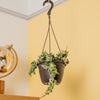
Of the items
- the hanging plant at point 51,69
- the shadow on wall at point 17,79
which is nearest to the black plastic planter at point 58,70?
the hanging plant at point 51,69

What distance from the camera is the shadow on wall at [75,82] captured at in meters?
1.78

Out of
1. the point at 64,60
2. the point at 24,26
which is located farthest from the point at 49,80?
the point at 24,26

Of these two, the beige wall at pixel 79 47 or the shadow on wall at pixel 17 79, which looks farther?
the shadow on wall at pixel 17 79

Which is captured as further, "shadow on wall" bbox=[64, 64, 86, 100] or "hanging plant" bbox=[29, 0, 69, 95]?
"shadow on wall" bbox=[64, 64, 86, 100]

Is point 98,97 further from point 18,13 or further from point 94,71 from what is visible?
point 18,13

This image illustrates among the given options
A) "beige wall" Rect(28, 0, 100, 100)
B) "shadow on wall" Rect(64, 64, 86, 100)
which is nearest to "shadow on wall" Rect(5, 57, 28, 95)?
"beige wall" Rect(28, 0, 100, 100)

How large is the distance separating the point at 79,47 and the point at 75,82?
31 centimetres

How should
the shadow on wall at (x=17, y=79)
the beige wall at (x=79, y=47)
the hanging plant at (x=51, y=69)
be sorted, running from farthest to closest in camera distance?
the shadow on wall at (x=17, y=79), the beige wall at (x=79, y=47), the hanging plant at (x=51, y=69)

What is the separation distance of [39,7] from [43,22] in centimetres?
20

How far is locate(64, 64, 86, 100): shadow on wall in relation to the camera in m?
1.78

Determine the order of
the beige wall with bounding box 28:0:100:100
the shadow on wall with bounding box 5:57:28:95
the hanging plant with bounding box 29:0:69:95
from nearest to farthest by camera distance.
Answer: the hanging plant with bounding box 29:0:69:95 → the beige wall with bounding box 28:0:100:100 → the shadow on wall with bounding box 5:57:28:95

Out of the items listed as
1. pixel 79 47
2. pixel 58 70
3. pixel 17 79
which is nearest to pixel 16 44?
pixel 17 79

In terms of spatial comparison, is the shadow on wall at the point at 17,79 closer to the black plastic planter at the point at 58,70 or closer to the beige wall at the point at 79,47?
the beige wall at the point at 79,47

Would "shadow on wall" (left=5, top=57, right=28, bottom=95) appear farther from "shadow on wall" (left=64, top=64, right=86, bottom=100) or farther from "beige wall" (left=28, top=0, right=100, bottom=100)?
"shadow on wall" (left=64, top=64, right=86, bottom=100)
